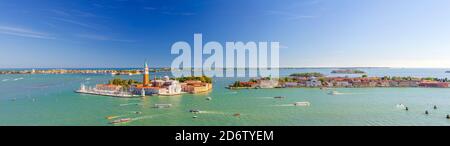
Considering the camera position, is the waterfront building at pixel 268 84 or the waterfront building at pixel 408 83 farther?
the waterfront building at pixel 408 83

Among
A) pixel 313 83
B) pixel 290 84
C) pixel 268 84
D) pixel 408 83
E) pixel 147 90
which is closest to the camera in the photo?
pixel 147 90

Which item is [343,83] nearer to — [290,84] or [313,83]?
[313,83]

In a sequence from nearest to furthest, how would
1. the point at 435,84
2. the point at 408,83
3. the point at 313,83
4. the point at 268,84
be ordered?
the point at 435,84
the point at 268,84
the point at 408,83
the point at 313,83

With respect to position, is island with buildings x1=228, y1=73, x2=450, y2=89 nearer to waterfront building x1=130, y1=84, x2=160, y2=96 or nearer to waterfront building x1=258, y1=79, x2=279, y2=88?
waterfront building x1=258, y1=79, x2=279, y2=88

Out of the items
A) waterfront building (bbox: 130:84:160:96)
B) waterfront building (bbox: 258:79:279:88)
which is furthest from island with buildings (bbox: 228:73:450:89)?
waterfront building (bbox: 130:84:160:96)

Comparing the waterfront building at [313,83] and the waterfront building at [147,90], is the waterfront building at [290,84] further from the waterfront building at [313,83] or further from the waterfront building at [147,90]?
the waterfront building at [147,90]

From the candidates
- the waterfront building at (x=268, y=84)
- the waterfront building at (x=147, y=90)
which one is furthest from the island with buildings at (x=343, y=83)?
the waterfront building at (x=147, y=90)

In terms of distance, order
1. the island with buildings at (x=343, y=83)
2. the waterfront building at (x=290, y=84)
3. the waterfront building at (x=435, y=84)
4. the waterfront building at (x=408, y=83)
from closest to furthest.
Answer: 1. the waterfront building at (x=435, y=84)
2. the island with buildings at (x=343, y=83)
3. the waterfront building at (x=290, y=84)
4. the waterfront building at (x=408, y=83)

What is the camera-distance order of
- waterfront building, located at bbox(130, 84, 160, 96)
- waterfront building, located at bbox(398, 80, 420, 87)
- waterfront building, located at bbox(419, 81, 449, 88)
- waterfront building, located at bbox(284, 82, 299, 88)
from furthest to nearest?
waterfront building, located at bbox(398, 80, 420, 87), waterfront building, located at bbox(284, 82, 299, 88), waterfront building, located at bbox(419, 81, 449, 88), waterfront building, located at bbox(130, 84, 160, 96)

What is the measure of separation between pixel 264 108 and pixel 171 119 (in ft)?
7.72

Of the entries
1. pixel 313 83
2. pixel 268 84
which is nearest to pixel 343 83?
pixel 313 83

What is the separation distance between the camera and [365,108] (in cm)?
693
